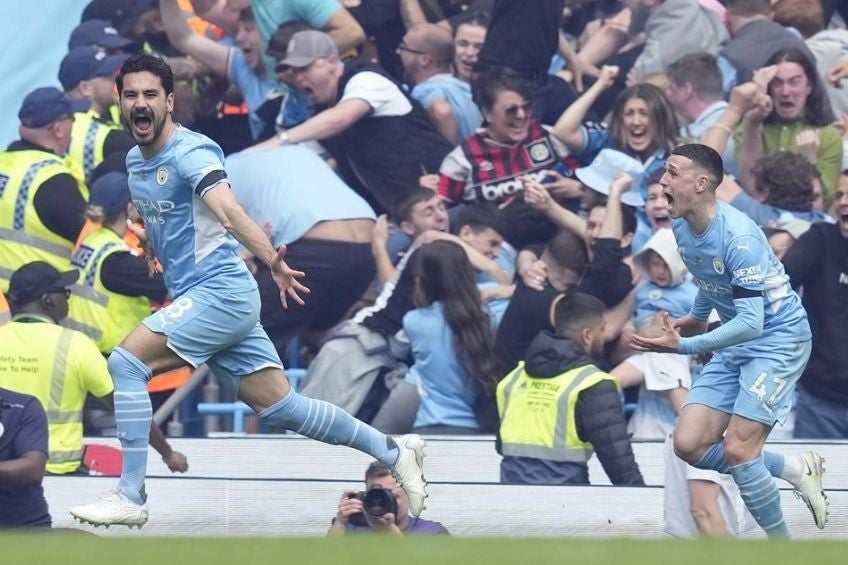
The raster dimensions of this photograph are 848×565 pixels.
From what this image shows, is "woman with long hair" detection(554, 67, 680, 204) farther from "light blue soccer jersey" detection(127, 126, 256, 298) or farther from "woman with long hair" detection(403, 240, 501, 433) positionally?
"light blue soccer jersey" detection(127, 126, 256, 298)

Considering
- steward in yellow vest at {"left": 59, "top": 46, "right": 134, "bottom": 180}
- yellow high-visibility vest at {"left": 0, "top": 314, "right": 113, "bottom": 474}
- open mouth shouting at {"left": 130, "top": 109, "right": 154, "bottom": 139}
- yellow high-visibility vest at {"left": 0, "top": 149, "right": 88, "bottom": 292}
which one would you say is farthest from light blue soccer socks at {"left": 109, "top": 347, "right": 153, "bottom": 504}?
steward in yellow vest at {"left": 59, "top": 46, "right": 134, "bottom": 180}

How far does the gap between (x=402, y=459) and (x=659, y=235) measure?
2.53 m

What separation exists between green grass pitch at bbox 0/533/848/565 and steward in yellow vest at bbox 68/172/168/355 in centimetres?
507

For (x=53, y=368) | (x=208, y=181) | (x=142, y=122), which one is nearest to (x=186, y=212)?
(x=208, y=181)

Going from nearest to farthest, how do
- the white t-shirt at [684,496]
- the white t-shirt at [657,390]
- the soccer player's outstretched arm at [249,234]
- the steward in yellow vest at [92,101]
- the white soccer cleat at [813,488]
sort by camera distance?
the soccer player's outstretched arm at [249,234] < the white t-shirt at [684,496] < the white soccer cleat at [813,488] < the white t-shirt at [657,390] < the steward in yellow vest at [92,101]

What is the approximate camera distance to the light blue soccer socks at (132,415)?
8.59 m

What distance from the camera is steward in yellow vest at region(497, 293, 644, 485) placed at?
9.73 meters

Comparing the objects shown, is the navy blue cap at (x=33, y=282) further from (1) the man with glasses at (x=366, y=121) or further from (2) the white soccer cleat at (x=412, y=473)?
(2) the white soccer cleat at (x=412, y=473)

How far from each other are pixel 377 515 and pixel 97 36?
465 centimetres

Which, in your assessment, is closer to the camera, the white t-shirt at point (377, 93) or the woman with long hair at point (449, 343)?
the woman with long hair at point (449, 343)

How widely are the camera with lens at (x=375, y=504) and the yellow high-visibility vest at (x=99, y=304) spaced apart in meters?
2.78

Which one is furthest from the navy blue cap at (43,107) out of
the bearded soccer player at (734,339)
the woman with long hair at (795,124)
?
the bearded soccer player at (734,339)

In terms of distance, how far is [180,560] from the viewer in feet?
18.4

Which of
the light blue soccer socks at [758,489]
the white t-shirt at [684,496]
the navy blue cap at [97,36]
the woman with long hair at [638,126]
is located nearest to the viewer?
the light blue soccer socks at [758,489]
